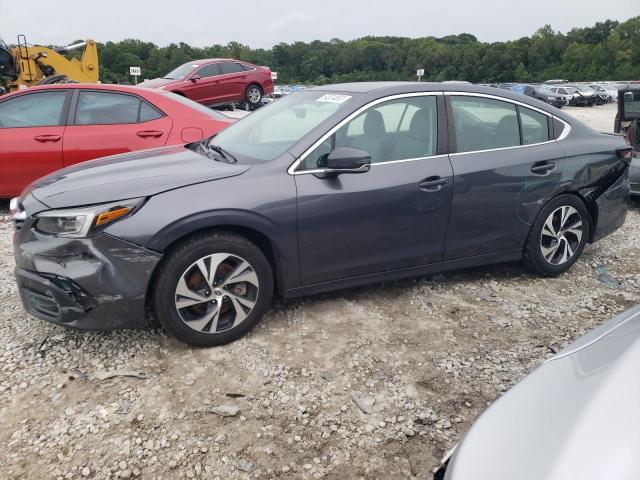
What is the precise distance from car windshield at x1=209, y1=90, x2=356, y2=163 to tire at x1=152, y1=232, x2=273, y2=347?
641 millimetres

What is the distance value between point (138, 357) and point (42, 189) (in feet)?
3.79

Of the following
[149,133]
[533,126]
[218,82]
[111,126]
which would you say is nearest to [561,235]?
[533,126]

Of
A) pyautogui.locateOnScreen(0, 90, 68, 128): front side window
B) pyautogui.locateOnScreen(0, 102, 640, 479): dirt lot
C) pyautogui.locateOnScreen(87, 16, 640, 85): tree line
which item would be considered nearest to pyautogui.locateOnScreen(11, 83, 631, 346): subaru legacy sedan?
pyautogui.locateOnScreen(0, 102, 640, 479): dirt lot

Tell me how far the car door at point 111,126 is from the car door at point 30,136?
0.13 m

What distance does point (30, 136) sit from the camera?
5543mm

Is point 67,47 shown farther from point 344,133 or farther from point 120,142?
point 344,133

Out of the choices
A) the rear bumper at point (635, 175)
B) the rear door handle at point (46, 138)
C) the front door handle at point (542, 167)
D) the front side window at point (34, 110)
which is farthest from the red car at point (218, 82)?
the front door handle at point (542, 167)

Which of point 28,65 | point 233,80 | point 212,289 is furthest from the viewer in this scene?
point 233,80

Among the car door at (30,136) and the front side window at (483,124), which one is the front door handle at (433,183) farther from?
the car door at (30,136)

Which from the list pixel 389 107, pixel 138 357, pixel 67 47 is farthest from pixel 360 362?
pixel 67 47

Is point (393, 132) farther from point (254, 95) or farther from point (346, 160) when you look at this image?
point (254, 95)

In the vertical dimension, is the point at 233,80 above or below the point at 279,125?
above

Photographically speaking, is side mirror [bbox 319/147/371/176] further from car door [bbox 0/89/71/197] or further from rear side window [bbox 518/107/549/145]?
car door [bbox 0/89/71/197]

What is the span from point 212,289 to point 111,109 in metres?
3.54
